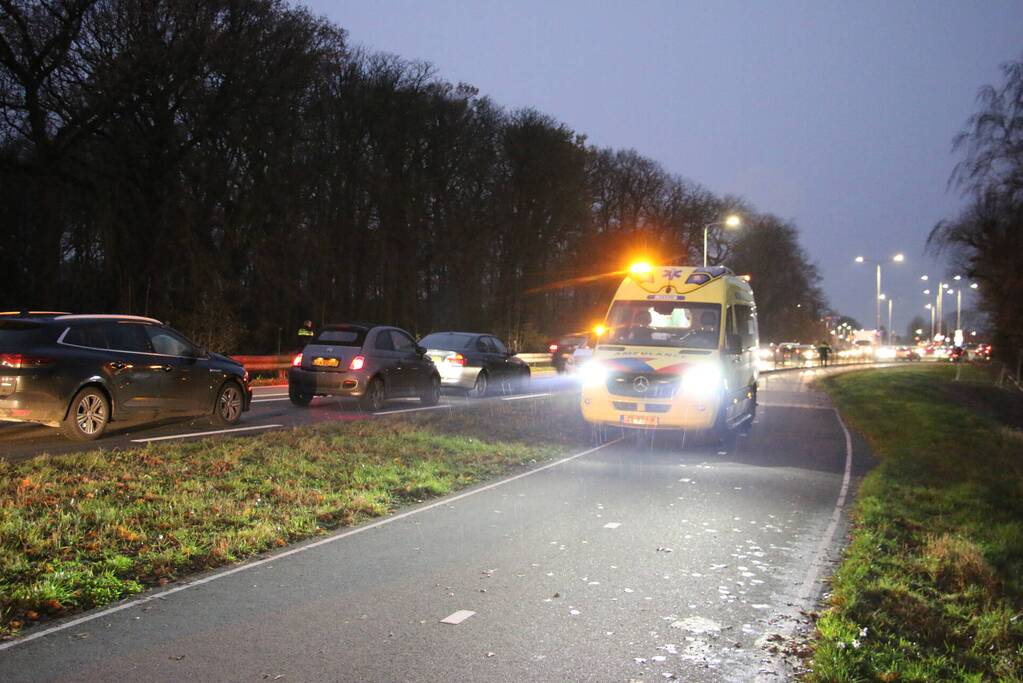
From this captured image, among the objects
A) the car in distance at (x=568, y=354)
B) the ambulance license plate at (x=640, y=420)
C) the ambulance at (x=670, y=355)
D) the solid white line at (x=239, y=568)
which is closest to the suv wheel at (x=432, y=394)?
the ambulance at (x=670, y=355)

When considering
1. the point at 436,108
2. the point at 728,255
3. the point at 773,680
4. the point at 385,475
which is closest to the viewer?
the point at 773,680

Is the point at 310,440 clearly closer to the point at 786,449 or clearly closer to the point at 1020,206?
the point at 786,449

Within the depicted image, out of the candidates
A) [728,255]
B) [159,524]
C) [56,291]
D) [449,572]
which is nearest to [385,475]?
[159,524]

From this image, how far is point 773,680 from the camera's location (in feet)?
15.8

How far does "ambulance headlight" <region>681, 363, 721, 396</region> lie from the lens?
44.6 ft

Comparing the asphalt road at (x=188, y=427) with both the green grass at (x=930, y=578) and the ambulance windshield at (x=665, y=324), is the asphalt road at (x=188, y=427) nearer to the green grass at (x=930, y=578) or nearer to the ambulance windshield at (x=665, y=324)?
the ambulance windshield at (x=665, y=324)

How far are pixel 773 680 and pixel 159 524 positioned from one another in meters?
5.22

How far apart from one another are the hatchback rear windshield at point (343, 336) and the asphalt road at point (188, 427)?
52.0 inches

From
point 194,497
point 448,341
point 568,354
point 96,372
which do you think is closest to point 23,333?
point 96,372

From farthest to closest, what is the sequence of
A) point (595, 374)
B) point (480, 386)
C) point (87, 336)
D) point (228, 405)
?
1. point (480, 386)
2. point (228, 405)
3. point (595, 374)
4. point (87, 336)

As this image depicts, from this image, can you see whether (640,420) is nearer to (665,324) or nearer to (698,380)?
(698,380)

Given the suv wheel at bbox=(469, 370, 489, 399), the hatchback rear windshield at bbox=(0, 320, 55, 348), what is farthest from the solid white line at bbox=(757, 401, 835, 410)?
the hatchback rear windshield at bbox=(0, 320, 55, 348)

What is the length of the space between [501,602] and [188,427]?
9.61 m

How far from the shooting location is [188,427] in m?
14.3
